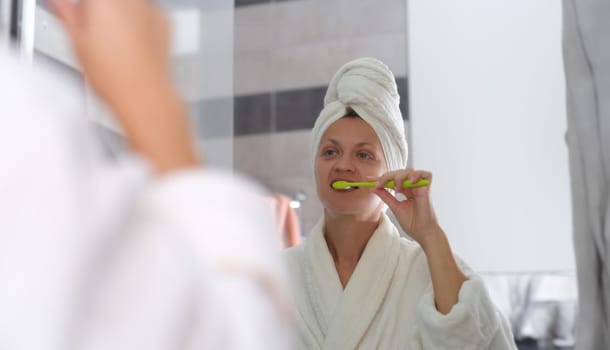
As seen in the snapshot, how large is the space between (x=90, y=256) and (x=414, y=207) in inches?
35.2

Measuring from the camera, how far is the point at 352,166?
1.22 m

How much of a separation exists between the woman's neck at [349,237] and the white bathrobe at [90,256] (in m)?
0.93

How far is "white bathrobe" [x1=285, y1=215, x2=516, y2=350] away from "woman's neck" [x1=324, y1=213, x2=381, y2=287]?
2 cm

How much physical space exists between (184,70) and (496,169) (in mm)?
773

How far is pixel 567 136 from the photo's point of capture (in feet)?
2.77

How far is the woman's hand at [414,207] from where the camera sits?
1.12m

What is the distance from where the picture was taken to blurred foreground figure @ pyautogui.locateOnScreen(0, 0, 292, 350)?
31 centimetres

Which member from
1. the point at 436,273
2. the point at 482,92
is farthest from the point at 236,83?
the point at 436,273

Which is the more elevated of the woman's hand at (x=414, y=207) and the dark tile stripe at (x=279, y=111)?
the dark tile stripe at (x=279, y=111)

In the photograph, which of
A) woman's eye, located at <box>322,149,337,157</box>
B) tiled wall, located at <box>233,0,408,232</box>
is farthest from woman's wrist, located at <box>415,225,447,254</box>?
tiled wall, located at <box>233,0,408,232</box>

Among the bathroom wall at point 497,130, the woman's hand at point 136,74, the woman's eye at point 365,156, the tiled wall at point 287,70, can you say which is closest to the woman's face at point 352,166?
the woman's eye at point 365,156

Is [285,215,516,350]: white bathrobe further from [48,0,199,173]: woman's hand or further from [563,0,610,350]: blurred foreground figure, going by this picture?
[48,0,199,173]: woman's hand

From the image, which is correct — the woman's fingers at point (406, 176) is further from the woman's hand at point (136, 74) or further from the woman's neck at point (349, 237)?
the woman's hand at point (136, 74)

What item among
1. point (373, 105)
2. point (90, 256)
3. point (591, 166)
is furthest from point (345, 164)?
point (90, 256)
